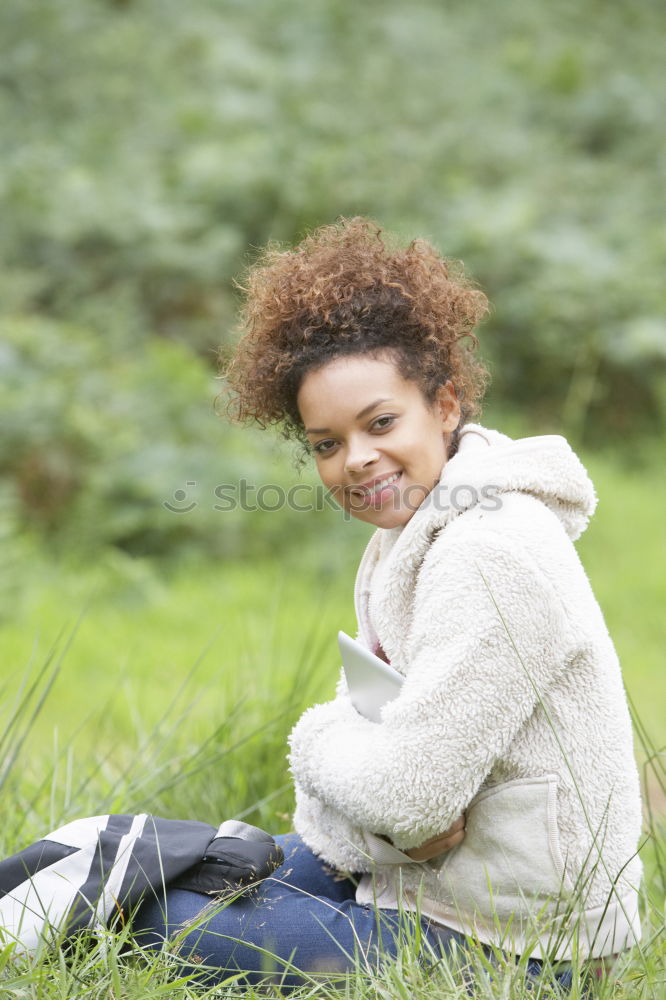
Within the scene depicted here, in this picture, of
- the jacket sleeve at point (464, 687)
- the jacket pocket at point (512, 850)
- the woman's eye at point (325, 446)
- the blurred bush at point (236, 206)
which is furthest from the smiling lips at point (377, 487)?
the blurred bush at point (236, 206)

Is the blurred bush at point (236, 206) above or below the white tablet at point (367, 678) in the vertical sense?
above

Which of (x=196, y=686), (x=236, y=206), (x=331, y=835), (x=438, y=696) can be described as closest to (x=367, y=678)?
(x=438, y=696)

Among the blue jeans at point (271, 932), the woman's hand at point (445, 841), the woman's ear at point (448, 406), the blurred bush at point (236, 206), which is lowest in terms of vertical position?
the blue jeans at point (271, 932)

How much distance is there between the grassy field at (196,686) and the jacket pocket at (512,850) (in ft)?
0.42

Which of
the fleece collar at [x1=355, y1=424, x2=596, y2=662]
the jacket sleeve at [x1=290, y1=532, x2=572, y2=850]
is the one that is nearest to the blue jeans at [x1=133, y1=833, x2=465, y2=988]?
the jacket sleeve at [x1=290, y1=532, x2=572, y2=850]

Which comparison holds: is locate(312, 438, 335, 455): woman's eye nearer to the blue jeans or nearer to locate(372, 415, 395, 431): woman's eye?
locate(372, 415, 395, 431): woman's eye

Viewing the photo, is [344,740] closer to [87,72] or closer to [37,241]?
[37,241]

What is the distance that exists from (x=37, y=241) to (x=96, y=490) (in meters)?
2.37

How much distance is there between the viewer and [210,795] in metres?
2.49

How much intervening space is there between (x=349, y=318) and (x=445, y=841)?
2.99ft

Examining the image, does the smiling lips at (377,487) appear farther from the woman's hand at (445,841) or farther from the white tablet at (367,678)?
the woman's hand at (445,841)

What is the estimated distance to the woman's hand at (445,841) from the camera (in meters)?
1.76

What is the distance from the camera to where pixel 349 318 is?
1961 mm

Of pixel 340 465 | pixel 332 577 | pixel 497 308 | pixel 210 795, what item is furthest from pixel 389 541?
pixel 497 308
